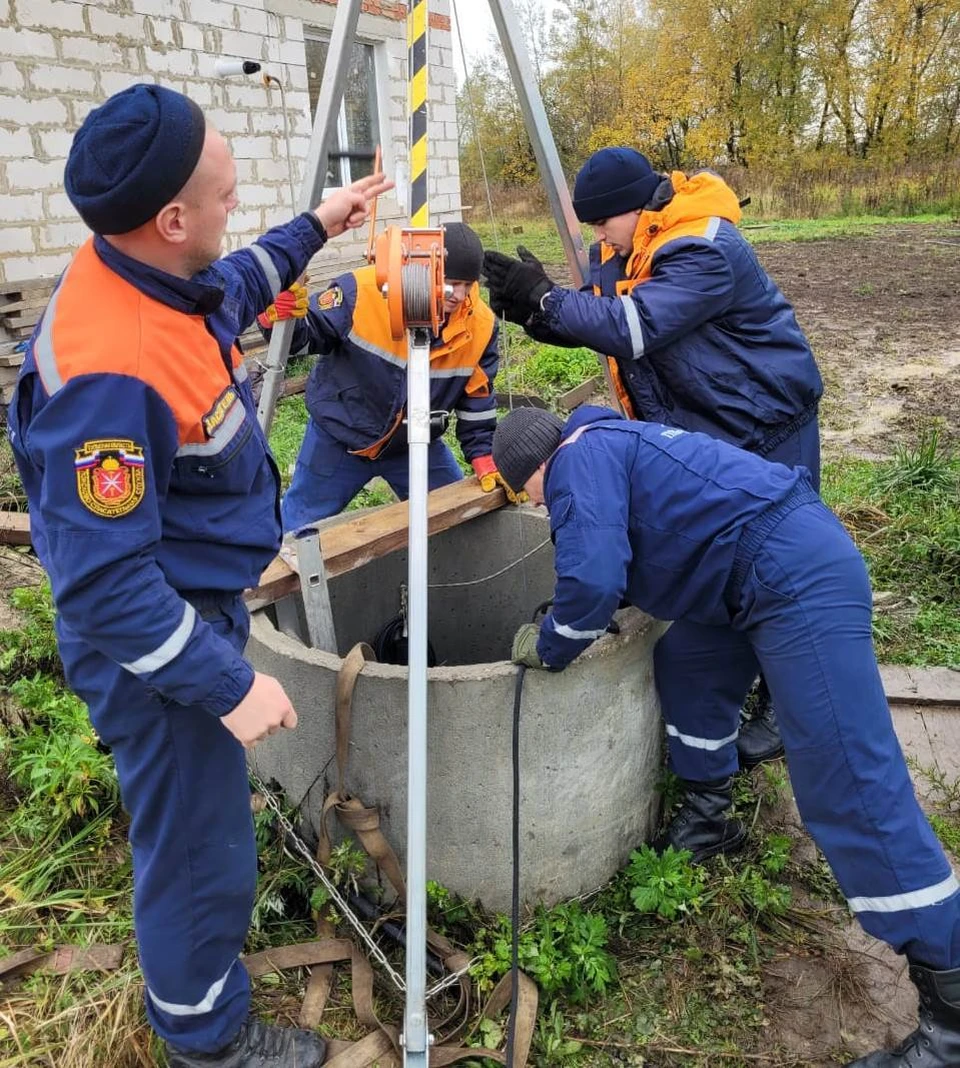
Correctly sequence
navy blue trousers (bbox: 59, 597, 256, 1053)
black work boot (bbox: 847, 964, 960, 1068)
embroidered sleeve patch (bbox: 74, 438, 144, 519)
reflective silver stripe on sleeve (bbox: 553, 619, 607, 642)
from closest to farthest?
embroidered sleeve patch (bbox: 74, 438, 144, 519), navy blue trousers (bbox: 59, 597, 256, 1053), black work boot (bbox: 847, 964, 960, 1068), reflective silver stripe on sleeve (bbox: 553, 619, 607, 642)

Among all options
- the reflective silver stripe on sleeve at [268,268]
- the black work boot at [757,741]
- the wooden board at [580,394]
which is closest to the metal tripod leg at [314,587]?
the reflective silver stripe on sleeve at [268,268]

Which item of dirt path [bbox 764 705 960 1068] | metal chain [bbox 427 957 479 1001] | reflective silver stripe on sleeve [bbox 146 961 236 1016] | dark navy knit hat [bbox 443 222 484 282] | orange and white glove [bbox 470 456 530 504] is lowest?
dirt path [bbox 764 705 960 1068]

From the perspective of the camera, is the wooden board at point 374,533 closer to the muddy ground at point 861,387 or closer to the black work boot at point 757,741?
the black work boot at point 757,741

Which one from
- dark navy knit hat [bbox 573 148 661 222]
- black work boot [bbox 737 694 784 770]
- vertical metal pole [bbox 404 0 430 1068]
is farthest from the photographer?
black work boot [bbox 737 694 784 770]

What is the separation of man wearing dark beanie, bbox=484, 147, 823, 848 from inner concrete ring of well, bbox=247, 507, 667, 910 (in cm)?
18

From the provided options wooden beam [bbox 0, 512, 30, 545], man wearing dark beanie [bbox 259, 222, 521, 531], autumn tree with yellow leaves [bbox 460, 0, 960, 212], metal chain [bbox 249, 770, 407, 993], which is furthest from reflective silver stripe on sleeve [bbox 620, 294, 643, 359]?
autumn tree with yellow leaves [bbox 460, 0, 960, 212]

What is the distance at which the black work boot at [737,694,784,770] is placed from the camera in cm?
321

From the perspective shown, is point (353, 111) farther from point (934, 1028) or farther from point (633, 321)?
point (934, 1028)

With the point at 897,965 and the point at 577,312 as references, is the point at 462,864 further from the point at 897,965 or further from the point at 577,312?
the point at 577,312

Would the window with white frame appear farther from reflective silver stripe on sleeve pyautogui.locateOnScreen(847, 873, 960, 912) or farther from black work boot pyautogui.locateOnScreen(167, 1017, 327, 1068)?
reflective silver stripe on sleeve pyautogui.locateOnScreen(847, 873, 960, 912)

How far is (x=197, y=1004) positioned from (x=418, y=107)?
2.21 meters

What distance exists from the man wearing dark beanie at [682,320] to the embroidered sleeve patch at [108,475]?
165cm

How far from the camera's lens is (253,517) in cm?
182

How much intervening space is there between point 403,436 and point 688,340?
1189mm
